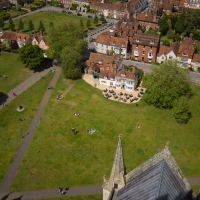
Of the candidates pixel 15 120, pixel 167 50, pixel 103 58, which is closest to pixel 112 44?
pixel 103 58

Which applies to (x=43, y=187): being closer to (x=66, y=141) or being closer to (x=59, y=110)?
(x=66, y=141)

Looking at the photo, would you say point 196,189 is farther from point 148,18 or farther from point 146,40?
point 148,18

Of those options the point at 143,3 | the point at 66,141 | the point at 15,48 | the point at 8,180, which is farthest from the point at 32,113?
the point at 143,3

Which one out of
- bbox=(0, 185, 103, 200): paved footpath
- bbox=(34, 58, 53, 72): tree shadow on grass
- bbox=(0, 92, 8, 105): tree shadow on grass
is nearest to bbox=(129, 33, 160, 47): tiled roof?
bbox=(34, 58, 53, 72): tree shadow on grass

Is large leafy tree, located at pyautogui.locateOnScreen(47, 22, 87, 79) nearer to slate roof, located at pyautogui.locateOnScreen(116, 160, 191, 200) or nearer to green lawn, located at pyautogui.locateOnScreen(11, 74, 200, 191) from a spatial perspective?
green lawn, located at pyautogui.locateOnScreen(11, 74, 200, 191)

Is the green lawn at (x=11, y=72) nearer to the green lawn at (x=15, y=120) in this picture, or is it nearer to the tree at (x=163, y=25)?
the green lawn at (x=15, y=120)

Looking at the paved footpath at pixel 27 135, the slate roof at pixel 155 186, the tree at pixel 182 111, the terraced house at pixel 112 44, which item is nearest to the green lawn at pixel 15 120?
the paved footpath at pixel 27 135
